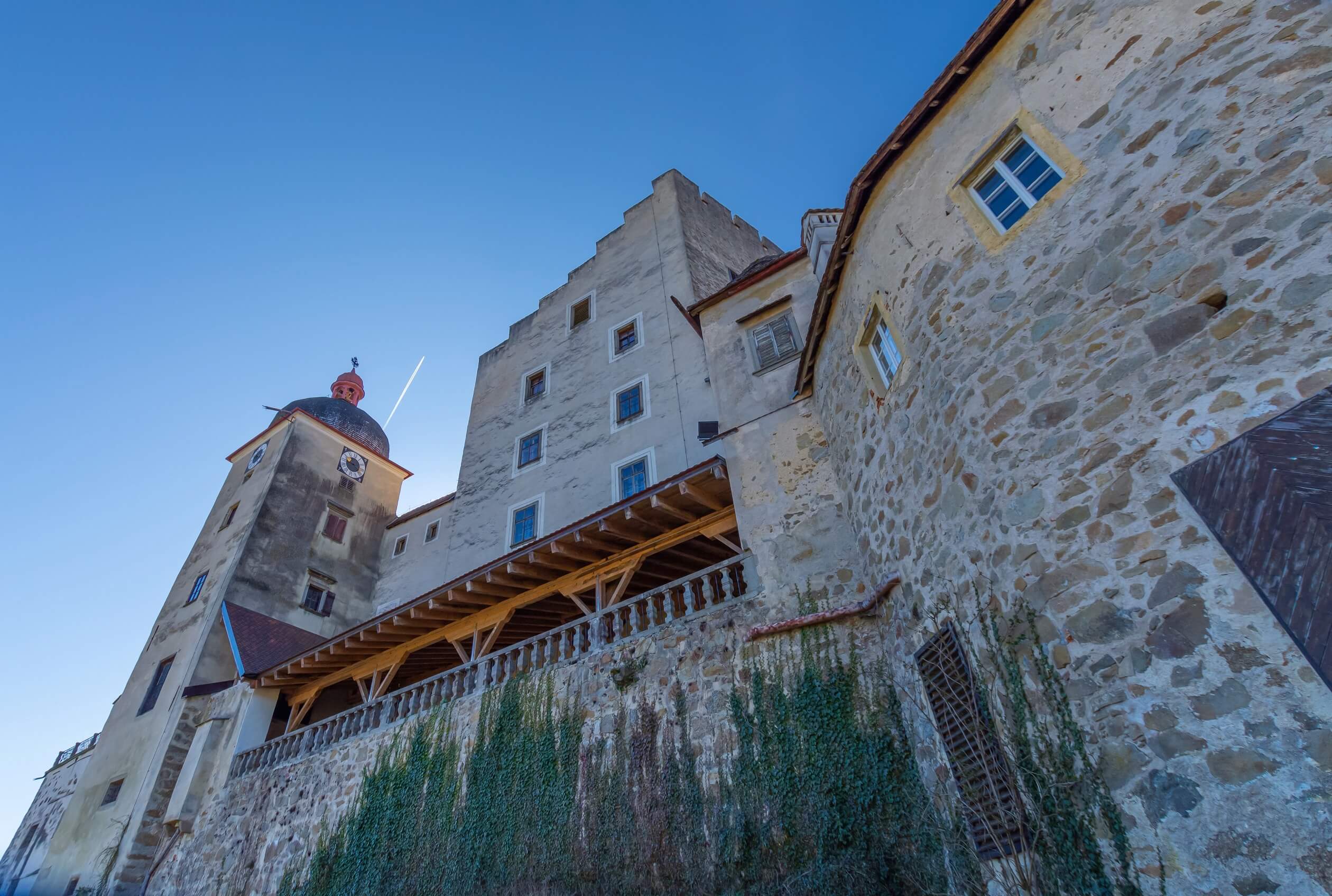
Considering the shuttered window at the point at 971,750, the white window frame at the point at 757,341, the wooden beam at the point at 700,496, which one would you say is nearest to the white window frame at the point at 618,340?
the white window frame at the point at 757,341

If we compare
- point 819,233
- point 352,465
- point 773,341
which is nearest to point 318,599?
point 352,465

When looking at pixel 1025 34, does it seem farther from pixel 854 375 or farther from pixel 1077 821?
pixel 1077 821

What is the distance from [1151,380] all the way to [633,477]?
1216 centimetres

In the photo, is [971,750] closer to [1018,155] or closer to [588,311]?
[1018,155]

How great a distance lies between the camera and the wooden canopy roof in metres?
11.3

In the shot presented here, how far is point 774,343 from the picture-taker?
38.7 ft

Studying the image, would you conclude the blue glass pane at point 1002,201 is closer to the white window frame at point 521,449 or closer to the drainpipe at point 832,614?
the drainpipe at point 832,614

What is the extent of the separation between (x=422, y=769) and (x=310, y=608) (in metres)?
12.1

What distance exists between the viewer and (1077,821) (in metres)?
4.66

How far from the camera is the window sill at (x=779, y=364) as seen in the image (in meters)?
11.3

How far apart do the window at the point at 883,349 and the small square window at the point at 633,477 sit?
8094 millimetres

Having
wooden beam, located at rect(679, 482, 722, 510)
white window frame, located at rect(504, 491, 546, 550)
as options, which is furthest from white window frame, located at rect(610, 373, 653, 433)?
wooden beam, located at rect(679, 482, 722, 510)

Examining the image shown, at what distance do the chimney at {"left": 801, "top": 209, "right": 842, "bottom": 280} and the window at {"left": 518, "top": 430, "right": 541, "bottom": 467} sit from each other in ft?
32.6

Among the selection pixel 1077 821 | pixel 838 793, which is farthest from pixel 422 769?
pixel 1077 821
